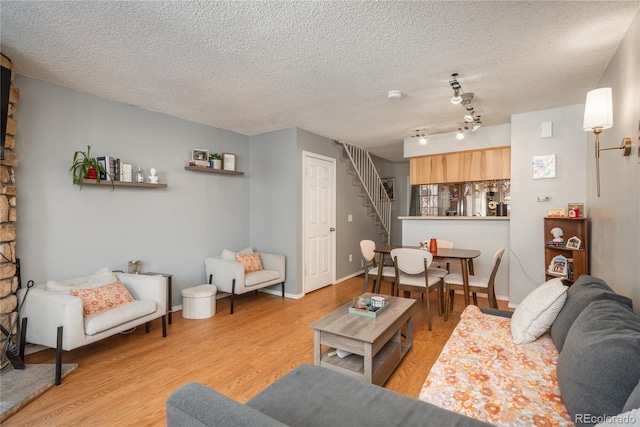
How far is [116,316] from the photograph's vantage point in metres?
2.56

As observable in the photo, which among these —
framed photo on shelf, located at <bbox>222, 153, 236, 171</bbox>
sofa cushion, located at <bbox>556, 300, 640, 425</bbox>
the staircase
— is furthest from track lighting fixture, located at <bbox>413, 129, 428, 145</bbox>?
sofa cushion, located at <bbox>556, 300, 640, 425</bbox>

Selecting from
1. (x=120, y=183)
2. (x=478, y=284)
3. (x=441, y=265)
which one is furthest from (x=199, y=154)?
(x=441, y=265)

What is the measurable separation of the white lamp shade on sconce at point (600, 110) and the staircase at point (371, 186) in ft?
12.1

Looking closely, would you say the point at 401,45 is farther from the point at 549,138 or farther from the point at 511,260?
the point at 511,260

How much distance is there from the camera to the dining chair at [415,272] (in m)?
3.33

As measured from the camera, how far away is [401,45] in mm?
2256

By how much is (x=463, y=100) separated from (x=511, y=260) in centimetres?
223

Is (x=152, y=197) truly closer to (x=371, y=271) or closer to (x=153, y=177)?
(x=153, y=177)

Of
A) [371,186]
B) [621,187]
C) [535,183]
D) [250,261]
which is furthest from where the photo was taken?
[371,186]

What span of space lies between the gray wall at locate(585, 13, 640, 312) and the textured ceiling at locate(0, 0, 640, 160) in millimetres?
196

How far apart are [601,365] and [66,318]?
3.15 meters

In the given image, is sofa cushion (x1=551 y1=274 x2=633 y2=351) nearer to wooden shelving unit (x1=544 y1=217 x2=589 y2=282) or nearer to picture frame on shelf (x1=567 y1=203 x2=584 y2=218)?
wooden shelving unit (x1=544 y1=217 x2=589 y2=282)

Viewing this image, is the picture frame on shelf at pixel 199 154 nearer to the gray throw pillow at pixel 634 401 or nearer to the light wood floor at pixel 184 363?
the light wood floor at pixel 184 363

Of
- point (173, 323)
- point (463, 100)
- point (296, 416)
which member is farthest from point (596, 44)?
point (173, 323)
